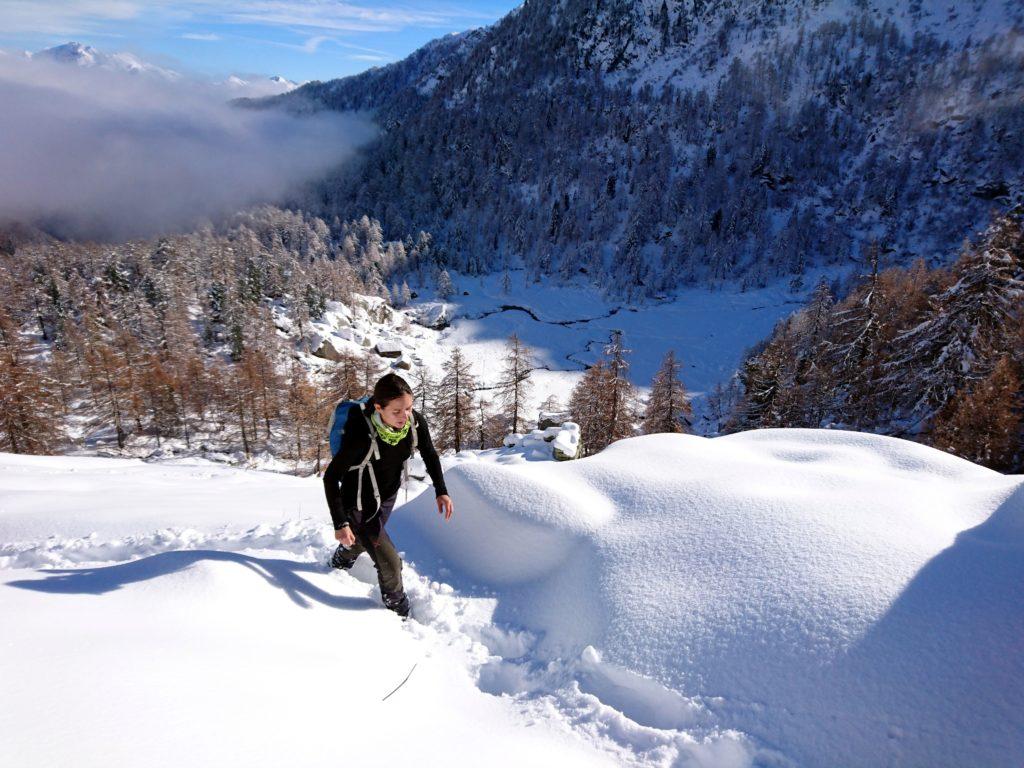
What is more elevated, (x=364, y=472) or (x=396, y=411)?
(x=396, y=411)

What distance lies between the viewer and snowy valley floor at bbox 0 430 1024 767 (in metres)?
2.79

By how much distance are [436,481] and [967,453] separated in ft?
71.0

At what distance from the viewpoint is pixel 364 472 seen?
15.3ft

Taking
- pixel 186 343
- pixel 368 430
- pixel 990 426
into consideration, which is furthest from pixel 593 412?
pixel 186 343

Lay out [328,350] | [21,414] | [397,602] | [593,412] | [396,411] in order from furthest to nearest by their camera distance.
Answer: [328,350], [593,412], [21,414], [397,602], [396,411]

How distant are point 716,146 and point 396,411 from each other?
547ft

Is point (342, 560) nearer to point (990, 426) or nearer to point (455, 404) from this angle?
point (990, 426)

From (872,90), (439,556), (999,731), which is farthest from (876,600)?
(872,90)

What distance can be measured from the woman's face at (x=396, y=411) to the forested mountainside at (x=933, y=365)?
22000 millimetres

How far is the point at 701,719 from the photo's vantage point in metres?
3.47

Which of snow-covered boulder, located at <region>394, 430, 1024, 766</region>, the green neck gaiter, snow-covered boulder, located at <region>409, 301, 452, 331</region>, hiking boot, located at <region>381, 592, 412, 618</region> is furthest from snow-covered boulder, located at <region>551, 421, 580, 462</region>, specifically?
snow-covered boulder, located at <region>409, 301, 452, 331</region>

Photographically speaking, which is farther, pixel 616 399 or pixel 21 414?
pixel 616 399

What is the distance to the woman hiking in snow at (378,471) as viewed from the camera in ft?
14.4

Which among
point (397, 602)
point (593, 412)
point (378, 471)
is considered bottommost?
point (593, 412)
